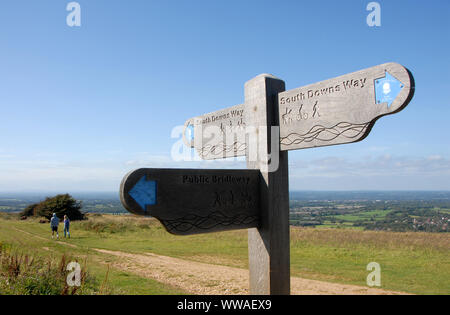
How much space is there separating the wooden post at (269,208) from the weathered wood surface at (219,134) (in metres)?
0.31

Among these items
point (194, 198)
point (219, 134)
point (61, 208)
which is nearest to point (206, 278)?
point (219, 134)

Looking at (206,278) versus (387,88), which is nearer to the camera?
(387,88)

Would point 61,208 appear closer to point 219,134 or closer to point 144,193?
point 219,134

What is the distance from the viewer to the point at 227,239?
17844 mm

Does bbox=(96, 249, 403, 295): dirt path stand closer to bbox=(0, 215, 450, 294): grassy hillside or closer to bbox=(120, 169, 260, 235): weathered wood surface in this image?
bbox=(0, 215, 450, 294): grassy hillside

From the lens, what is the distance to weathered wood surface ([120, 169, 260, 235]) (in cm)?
206

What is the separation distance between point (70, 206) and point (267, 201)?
3448 centimetres

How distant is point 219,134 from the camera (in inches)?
132

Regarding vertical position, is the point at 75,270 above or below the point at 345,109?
below

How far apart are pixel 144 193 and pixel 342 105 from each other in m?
1.56

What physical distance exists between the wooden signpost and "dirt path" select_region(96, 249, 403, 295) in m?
5.03

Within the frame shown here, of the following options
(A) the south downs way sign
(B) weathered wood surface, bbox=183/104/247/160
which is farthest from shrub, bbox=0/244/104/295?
(A) the south downs way sign
